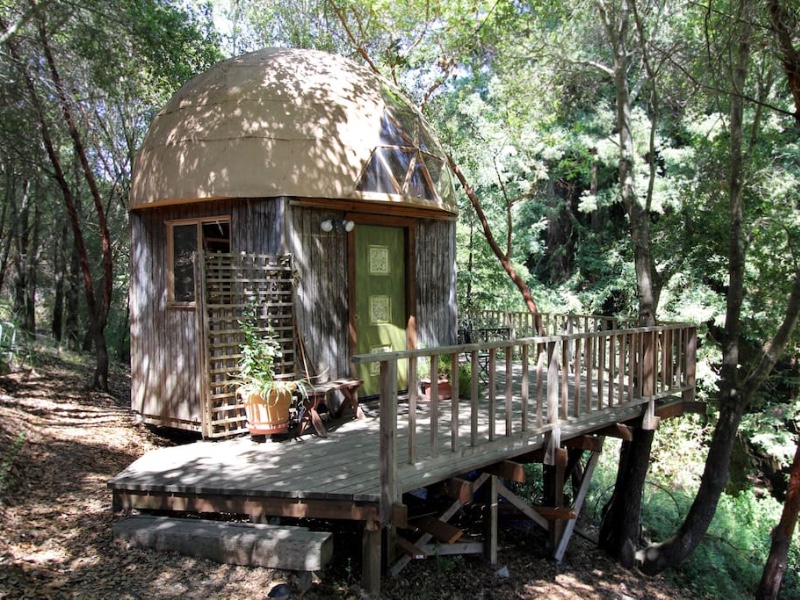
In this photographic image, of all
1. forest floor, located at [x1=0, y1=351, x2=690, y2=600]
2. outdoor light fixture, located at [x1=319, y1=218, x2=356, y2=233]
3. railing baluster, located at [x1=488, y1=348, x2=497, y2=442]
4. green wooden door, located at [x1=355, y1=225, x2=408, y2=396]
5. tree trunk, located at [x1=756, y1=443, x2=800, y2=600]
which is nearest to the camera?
forest floor, located at [x1=0, y1=351, x2=690, y2=600]

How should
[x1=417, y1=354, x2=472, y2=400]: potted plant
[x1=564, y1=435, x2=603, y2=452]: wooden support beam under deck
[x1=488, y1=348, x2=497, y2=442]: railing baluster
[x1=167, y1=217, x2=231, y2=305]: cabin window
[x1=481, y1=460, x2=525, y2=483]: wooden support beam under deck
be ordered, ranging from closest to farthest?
[x1=488, y1=348, x2=497, y2=442]: railing baluster
[x1=481, y1=460, x2=525, y2=483]: wooden support beam under deck
[x1=564, y1=435, x2=603, y2=452]: wooden support beam under deck
[x1=167, y1=217, x2=231, y2=305]: cabin window
[x1=417, y1=354, x2=472, y2=400]: potted plant

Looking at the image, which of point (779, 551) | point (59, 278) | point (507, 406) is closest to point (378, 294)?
point (507, 406)

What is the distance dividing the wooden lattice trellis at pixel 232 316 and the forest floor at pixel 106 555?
1.39 m

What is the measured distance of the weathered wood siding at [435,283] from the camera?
8414 millimetres

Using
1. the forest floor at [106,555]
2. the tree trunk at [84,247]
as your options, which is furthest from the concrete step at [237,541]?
the tree trunk at [84,247]

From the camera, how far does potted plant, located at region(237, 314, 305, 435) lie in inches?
234

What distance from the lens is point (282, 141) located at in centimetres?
692

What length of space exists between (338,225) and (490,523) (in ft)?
12.9

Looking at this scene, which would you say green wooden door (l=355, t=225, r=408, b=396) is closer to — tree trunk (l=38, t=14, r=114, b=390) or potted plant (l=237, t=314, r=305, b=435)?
potted plant (l=237, t=314, r=305, b=435)

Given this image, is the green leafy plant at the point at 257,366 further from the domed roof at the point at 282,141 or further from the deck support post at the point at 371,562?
the deck support post at the point at 371,562

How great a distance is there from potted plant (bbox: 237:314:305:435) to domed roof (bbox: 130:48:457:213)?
1.80 meters

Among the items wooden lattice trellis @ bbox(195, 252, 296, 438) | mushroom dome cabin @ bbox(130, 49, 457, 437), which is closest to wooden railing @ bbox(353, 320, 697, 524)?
mushroom dome cabin @ bbox(130, 49, 457, 437)

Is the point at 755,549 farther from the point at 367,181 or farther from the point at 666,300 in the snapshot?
the point at 367,181

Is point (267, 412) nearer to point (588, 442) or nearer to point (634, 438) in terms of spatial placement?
point (588, 442)
